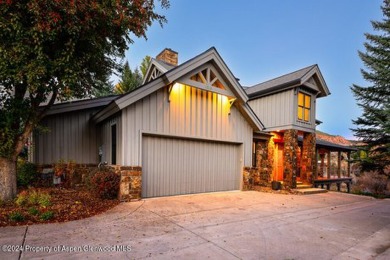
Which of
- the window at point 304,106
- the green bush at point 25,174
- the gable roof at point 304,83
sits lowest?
the green bush at point 25,174

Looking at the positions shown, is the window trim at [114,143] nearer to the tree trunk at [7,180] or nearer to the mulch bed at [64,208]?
the mulch bed at [64,208]

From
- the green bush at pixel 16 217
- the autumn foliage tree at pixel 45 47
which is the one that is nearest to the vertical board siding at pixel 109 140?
the autumn foliage tree at pixel 45 47

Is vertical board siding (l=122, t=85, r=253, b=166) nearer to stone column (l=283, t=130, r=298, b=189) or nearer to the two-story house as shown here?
the two-story house

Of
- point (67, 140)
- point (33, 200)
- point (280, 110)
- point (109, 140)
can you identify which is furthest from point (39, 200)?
point (280, 110)

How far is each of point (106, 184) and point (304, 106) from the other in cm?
1098

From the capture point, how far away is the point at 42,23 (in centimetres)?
507

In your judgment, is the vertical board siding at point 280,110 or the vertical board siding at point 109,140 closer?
the vertical board siding at point 109,140

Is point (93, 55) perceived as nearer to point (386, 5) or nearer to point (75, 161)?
point (75, 161)

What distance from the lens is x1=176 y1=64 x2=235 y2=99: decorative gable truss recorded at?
8.39 meters

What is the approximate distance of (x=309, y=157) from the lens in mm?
12594

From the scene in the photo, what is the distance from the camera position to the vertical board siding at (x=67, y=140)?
361 inches

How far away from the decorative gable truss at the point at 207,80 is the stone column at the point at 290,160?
4343 millimetres

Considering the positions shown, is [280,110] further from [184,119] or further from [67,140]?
[67,140]

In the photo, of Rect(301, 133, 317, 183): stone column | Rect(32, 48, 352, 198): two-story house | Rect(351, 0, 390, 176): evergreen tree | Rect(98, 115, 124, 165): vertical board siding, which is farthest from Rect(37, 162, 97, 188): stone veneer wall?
Rect(351, 0, 390, 176): evergreen tree
